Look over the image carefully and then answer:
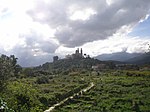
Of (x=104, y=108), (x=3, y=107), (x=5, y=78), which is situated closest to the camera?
(x=3, y=107)

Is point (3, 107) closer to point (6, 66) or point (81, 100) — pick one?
point (6, 66)

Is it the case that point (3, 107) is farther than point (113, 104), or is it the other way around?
point (113, 104)

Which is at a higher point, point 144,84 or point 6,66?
point 6,66

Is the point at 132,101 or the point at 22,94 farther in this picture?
the point at 132,101

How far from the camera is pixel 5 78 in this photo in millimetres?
36812

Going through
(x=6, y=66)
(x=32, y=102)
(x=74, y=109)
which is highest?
(x=6, y=66)

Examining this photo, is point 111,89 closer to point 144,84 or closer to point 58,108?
point 144,84

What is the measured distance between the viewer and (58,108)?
62812 millimetres

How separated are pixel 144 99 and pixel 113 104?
27.0 feet

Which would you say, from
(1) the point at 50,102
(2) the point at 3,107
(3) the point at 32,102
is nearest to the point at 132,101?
(1) the point at 50,102

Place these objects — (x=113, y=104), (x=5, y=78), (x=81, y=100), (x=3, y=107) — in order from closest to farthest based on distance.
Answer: (x=3, y=107) → (x=5, y=78) → (x=113, y=104) → (x=81, y=100)

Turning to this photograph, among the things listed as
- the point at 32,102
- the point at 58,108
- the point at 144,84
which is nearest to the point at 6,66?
the point at 32,102

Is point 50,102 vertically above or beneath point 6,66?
beneath

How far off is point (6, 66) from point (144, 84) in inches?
2441
